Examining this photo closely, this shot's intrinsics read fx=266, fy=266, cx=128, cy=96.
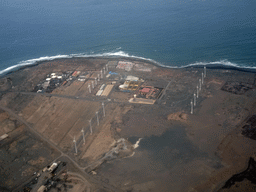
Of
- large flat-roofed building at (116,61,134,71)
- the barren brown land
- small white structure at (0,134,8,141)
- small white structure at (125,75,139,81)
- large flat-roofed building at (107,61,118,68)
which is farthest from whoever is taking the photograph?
large flat-roofed building at (107,61,118,68)

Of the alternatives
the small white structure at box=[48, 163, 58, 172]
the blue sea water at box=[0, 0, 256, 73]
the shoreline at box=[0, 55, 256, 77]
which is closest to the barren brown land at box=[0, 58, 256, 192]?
the small white structure at box=[48, 163, 58, 172]

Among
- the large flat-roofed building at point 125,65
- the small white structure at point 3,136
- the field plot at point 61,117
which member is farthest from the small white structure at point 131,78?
the small white structure at point 3,136

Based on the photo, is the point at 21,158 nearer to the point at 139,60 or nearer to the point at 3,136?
the point at 3,136

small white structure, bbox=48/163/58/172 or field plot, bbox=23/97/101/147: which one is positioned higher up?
field plot, bbox=23/97/101/147

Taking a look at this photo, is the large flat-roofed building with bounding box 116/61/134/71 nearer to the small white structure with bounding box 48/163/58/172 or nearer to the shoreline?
the shoreline

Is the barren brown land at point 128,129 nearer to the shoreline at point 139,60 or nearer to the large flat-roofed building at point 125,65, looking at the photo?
the large flat-roofed building at point 125,65

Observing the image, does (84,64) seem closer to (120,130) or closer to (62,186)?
(120,130)

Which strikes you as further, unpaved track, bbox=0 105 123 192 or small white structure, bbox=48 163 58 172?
Answer: small white structure, bbox=48 163 58 172
